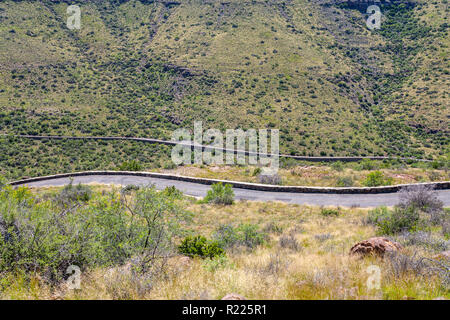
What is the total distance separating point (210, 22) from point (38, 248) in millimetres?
64062

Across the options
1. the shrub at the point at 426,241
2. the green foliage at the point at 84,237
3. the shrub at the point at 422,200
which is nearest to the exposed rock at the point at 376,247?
the shrub at the point at 426,241

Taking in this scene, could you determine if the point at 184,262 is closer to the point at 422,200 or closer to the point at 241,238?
the point at 241,238

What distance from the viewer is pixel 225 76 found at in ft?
168

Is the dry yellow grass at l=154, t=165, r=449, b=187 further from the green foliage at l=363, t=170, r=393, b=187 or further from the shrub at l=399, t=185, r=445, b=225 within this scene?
the shrub at l=399, t=185, r=445, b=225

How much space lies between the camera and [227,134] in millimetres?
41906

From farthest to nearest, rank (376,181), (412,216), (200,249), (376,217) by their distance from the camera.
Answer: (376,181)
(376,217)
(412,216)
(200,249)

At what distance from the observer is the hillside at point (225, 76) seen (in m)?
39.6

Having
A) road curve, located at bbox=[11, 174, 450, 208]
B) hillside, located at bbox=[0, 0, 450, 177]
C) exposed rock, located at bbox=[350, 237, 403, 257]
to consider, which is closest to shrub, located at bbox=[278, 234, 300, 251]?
exposed rock, located at bbox=[350, 237, 403, 257]

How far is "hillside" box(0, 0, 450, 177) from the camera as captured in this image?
39.6 metres

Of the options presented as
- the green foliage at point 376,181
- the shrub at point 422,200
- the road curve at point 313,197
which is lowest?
the road curve at point 313,197

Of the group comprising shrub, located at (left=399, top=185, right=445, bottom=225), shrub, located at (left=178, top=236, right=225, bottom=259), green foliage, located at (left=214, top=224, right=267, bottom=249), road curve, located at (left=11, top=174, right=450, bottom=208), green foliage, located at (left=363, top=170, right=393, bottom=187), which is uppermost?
green foliage, located at (left=363, top=170, right=393, bottom=187)

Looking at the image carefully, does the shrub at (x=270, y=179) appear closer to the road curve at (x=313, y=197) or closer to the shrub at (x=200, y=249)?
the road curve at (x=313, y=197)

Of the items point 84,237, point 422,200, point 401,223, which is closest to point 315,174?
point 422,200

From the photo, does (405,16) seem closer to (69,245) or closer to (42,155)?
(42,155)
